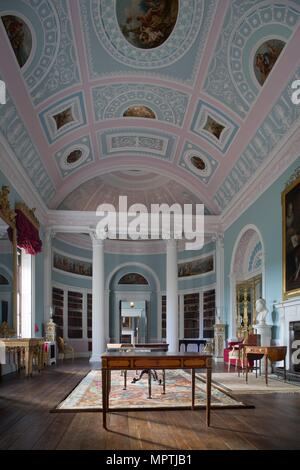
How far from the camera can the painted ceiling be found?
1074 cm

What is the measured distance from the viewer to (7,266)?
12820mm

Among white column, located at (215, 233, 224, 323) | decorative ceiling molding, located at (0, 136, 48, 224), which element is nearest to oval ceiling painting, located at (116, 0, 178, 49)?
decorative ceiling molding, located at (0, 136, 48, 224)

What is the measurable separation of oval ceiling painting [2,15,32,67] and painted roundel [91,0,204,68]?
1650 millimetres

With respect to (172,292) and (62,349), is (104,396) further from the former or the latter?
(172,292)

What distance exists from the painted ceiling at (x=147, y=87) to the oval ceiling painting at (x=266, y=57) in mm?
29

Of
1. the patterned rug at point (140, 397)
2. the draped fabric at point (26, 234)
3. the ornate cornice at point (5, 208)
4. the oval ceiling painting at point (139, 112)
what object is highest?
the oval ceiling painting at point (139, 112)

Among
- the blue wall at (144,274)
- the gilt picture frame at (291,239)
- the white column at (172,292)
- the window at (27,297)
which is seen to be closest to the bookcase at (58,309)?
the blue wall at (144,274)

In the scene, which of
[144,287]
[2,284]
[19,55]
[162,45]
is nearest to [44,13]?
[19,55]

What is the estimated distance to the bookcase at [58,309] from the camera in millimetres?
21612

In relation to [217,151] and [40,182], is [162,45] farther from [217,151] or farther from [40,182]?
[40,182]

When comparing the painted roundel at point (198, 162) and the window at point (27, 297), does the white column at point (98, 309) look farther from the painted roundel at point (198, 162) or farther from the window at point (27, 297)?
the painted roundel at point (198, 162)

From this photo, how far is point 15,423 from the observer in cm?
654

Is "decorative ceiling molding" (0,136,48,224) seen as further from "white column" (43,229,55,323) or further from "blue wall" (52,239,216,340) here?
"blue wall" (52,239,216,340)

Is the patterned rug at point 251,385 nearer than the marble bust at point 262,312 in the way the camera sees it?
Yes
